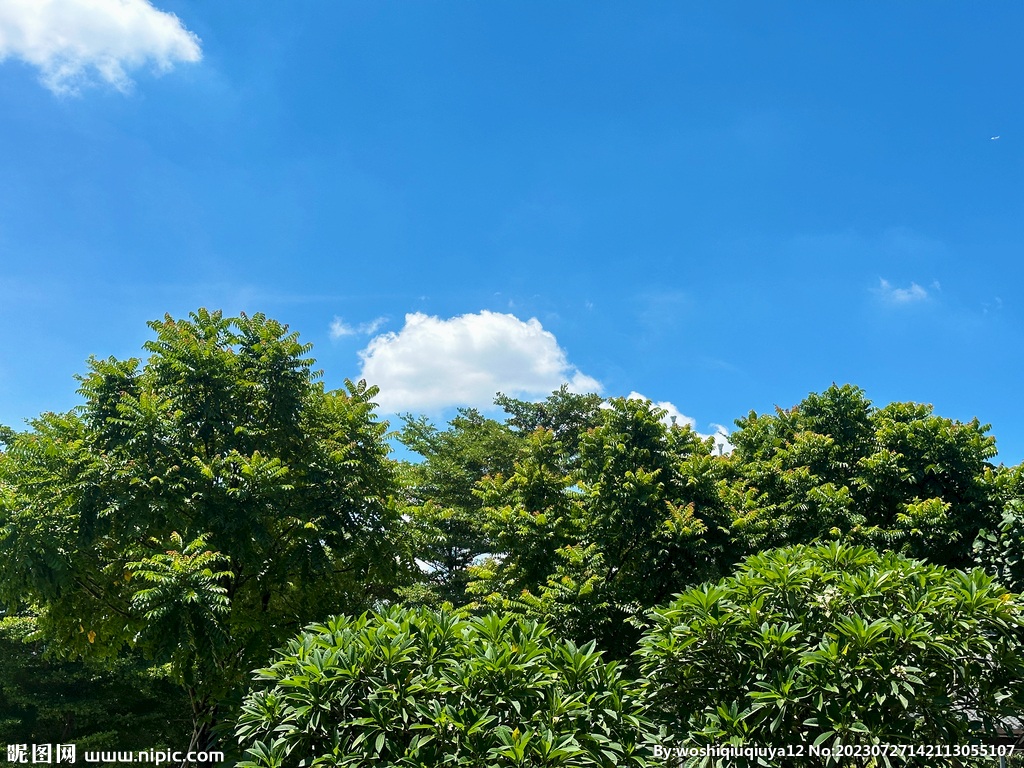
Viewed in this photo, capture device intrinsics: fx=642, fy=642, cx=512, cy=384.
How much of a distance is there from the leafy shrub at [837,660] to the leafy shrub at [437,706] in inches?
28.0

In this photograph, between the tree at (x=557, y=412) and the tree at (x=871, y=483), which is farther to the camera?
the tree at (x=557, y=412)

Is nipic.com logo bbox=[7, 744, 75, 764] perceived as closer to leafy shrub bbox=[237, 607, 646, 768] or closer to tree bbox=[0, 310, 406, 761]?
tree bbox=[0, 310, 406, 761]

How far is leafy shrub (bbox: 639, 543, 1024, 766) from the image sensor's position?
5344 mm

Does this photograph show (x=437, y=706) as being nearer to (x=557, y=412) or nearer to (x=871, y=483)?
(x=871, y=483)

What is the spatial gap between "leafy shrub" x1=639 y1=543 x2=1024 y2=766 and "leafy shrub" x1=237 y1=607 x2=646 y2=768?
71cm

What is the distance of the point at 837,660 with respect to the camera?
540 centimetres

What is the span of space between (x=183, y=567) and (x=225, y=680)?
10.3ft

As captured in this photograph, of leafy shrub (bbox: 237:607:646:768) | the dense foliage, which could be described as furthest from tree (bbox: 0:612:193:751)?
leafy shrub (bbox: 237:607:646:768)

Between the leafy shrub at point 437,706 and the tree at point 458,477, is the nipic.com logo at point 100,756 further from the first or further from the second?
the tree at point 458,477

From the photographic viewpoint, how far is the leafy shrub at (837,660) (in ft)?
17.5

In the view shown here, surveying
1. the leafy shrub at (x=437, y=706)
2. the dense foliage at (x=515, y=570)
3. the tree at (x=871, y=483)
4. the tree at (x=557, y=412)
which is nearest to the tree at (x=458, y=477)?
the tree at (x=557, y=412)

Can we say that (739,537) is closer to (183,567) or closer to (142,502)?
(183,567)

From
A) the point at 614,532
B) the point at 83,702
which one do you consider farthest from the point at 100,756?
the point at 614,532

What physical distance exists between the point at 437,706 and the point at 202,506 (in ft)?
19.9
